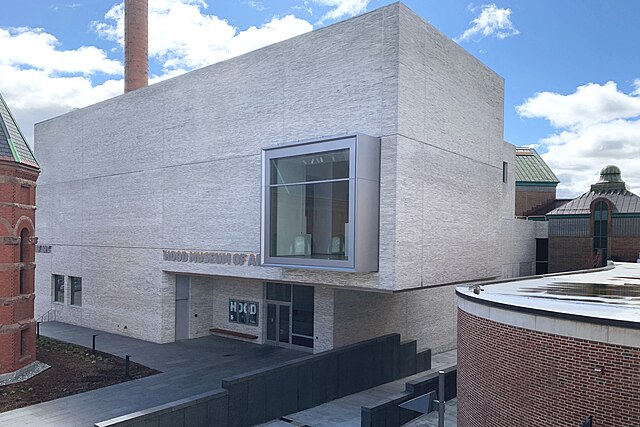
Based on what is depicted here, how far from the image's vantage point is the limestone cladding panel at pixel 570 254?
3575cm

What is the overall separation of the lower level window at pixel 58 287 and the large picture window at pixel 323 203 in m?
20.2

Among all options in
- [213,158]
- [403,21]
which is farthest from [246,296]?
[403,21]

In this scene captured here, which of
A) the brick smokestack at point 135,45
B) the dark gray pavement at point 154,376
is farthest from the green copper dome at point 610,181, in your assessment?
the brick smokestack at point 135,45

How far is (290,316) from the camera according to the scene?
24.2 meters

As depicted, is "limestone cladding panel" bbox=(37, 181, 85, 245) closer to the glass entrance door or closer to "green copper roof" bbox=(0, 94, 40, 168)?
"green copper roof" bbox=(0, 94, 40, 168)

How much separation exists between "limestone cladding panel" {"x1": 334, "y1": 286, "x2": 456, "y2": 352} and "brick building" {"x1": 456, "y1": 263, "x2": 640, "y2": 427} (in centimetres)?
837

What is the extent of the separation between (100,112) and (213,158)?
1071 cm

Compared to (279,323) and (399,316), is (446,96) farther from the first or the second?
(279,323)

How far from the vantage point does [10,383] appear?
19.0 m

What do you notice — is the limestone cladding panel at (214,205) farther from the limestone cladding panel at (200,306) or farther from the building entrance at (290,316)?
the building entrance at (290,316)

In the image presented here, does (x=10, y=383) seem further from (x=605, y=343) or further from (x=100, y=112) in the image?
(x=605, y=343)

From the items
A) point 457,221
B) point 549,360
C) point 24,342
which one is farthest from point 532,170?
point 24,342

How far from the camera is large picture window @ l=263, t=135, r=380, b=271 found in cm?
1675

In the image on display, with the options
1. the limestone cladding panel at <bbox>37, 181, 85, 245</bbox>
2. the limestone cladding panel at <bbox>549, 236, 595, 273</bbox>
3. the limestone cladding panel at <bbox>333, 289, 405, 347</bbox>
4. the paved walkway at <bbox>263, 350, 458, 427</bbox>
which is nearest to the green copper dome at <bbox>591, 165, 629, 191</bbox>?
the limestone cladding panel at <bbox>549, 236, 595, 273</bbox>
